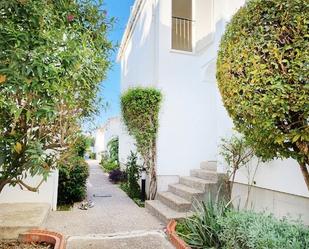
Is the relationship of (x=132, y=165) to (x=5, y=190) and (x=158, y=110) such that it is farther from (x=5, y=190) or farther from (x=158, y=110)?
(x=5, y=190)

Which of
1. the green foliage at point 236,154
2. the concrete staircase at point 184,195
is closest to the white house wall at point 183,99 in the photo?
the concrete staircase at point 184,195

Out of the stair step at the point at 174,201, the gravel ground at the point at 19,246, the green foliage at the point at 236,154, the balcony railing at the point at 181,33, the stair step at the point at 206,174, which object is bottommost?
the gravel ground at the point at 19,246

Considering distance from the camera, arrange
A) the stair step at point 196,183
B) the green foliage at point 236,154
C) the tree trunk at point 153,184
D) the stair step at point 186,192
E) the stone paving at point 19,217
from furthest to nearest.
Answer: the tree trunk at point 153,184 < the stair step at point 196,183 < the stair step at point 186,192 < the green foliage at point 236,154 < the stone paving at point 19,217

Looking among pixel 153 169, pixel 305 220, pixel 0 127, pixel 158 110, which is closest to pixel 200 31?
pixel 158 110

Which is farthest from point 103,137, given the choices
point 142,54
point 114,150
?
point 142,54

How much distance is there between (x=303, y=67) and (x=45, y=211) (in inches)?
298

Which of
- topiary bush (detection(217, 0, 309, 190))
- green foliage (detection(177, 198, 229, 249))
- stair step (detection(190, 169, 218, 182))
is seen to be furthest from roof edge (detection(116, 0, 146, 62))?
topiary bush (detection(217, 0, 309, 190))

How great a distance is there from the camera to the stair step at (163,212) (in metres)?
8.34

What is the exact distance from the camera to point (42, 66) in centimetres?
361

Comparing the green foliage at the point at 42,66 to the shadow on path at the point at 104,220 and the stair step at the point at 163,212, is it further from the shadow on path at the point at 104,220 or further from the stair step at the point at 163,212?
the stair step at the point at 163,212

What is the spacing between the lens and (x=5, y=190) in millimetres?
9250

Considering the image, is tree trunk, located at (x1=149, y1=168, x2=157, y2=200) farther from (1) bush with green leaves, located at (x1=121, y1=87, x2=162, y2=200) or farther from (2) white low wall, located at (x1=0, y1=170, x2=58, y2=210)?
→ (2) white low wall, located at (x1=0, y1=170, x2=58, y2=210)

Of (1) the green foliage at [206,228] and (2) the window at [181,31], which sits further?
(2) the window at [181,31]

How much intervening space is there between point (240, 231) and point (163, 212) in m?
3.70
